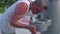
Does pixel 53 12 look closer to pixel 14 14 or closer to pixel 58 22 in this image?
pixel 58 22

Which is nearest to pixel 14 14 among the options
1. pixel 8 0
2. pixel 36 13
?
pixel 36 13

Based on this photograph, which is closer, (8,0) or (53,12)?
(53,12)

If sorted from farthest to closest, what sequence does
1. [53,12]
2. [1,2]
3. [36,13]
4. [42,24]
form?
[1,2], [36,13], [53,12], [42,24]

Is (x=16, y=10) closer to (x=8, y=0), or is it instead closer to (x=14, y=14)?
(x=14, y=14)

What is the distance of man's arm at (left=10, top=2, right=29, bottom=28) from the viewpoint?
204cm

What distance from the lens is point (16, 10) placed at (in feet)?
6.99

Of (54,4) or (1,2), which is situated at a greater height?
(54,4)

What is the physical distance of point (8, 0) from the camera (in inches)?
853

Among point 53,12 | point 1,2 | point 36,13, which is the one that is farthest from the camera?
point 1,2

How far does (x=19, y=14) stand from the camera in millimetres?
Result: 2080

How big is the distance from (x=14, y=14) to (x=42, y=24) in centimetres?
37

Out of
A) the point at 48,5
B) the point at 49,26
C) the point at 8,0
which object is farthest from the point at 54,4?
the point at 8,0

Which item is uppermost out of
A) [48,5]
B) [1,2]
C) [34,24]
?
[48,5]

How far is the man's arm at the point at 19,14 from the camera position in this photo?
6.71 feet
